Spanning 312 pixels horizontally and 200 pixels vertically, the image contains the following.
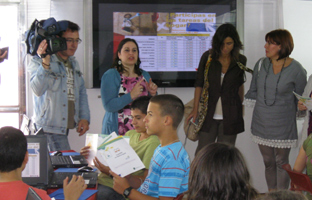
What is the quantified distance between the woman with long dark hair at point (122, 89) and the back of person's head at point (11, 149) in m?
1.39

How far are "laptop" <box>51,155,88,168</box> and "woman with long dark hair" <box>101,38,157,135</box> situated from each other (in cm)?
63

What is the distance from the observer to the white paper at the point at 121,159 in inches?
75.7

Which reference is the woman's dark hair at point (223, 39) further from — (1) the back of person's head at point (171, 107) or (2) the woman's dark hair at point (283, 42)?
(1) the back of person's head at point (171, 107)

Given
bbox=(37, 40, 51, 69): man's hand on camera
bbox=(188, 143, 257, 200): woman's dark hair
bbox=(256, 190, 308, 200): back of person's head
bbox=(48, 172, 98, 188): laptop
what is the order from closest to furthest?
bbox=(256, 190, 308, 200): back of person's head → bbox=(188, 143, 257, 200): woman's dark hair → bbox=(48, 172, 98, 188): laptop → bbox=(37, 40, 51, 69): man's hand on camera

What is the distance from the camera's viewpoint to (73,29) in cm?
314

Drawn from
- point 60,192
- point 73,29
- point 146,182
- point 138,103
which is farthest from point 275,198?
point 73,29

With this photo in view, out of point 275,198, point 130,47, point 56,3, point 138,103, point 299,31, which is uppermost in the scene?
point 56,3

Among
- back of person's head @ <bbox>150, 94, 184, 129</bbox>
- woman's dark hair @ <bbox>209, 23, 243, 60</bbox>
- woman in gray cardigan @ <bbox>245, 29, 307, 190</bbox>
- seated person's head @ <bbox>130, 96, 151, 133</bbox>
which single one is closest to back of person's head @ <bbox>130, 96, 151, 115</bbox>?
seated person's head @ <bbox>130, 96, 151, 133</bbox>

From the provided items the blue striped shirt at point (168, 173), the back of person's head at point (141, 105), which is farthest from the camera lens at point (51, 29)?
the blue striped shirt at point (168, 173)

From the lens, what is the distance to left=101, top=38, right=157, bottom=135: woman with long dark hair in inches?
118

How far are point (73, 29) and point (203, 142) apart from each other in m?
1.59

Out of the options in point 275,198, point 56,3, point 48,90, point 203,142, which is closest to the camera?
point 275,198

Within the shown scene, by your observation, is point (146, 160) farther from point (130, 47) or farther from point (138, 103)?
point (130, 47)

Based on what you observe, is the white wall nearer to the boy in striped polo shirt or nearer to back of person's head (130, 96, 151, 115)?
back of person's head (130, 96, 151, 115)
